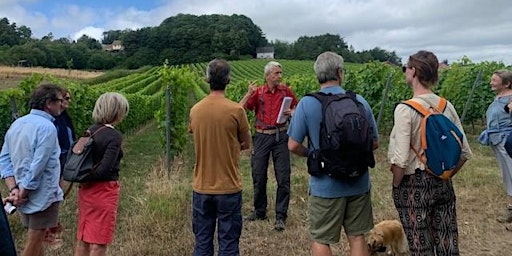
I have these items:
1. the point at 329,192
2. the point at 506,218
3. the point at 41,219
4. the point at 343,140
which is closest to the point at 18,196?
the point at 41,219

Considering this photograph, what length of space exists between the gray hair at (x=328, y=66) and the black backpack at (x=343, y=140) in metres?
0.18

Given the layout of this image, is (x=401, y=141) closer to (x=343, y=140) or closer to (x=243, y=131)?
(x=343, y=140)

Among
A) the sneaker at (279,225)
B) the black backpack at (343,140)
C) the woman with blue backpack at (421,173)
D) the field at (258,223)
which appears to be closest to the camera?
the black backpack at (343,140)

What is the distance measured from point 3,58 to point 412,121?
2628 inches

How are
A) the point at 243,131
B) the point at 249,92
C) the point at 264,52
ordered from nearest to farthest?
the point at 243,131 < the point at 249,92 < the point at 264,52

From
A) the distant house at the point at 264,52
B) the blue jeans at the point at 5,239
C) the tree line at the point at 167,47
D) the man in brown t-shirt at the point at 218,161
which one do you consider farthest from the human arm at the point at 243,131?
the distant house at the point at 264,52

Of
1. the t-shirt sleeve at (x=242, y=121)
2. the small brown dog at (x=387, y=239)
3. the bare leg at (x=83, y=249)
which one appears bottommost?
the small brown dog at (x=387, y=239)

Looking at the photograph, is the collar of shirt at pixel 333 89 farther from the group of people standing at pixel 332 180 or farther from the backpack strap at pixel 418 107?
the backpack strap at pixel 418 107

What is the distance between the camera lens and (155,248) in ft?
14.4

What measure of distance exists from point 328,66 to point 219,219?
136 cm

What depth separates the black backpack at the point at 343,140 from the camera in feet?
9.75

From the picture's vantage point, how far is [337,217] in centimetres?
320

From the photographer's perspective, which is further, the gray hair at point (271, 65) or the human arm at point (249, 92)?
the gray hair at point (271, 65)

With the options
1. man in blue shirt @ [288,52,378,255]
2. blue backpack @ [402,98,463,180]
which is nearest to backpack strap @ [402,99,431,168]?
blue backpack @ [402,98,463,180]
